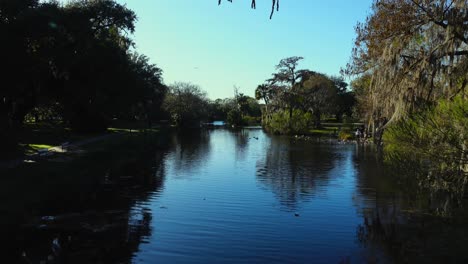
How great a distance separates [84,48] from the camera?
3062 cm

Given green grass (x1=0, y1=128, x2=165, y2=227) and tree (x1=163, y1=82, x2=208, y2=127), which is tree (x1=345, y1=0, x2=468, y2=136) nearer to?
green grass (x1=0, y1=128, x2=165, y2=227)

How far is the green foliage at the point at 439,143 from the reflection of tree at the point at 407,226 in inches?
51.9

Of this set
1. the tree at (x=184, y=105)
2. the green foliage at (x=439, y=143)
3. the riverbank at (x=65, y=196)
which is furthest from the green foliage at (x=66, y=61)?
the tree at (x=184, y=105)

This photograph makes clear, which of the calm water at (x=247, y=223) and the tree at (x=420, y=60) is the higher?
the tree at (x=420, y=60)

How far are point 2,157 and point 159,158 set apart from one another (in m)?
9.97

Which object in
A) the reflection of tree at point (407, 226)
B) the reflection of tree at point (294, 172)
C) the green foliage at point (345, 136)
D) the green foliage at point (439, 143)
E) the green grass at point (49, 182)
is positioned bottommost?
the reflection of tree at point (407, 226)

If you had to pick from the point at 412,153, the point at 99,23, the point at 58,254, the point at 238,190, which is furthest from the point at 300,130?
the point at 58,254

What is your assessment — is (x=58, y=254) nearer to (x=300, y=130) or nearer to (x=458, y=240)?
(x=458, y=240)

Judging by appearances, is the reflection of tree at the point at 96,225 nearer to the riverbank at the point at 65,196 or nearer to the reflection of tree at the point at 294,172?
the riverbank at the point at 65,196

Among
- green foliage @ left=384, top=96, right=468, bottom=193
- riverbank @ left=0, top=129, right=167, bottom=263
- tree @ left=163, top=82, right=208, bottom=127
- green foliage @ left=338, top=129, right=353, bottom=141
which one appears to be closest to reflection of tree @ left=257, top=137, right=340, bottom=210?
green foliage @ left=384, top=96, right=468, bottom=193

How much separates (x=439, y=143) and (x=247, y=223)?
5.26m

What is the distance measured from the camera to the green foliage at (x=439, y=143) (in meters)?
10.2

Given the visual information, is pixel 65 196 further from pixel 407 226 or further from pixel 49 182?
pixel 407 226

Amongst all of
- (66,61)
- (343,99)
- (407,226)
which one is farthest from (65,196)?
(343,99)
